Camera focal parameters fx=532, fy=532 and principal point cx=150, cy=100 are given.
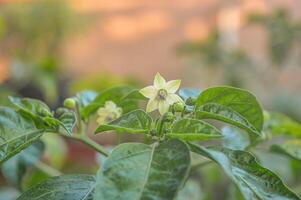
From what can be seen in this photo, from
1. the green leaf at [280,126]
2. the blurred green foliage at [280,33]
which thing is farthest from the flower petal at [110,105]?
the blurred green foliage at [280,33]

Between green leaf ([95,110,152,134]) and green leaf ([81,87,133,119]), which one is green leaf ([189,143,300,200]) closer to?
green leaf ([95,110,152,134])

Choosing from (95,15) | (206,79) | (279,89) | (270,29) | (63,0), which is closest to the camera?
(270,29)

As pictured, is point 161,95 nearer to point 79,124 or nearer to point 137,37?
Answer: point 79,124

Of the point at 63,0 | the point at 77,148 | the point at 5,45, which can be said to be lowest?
the point at 77,148

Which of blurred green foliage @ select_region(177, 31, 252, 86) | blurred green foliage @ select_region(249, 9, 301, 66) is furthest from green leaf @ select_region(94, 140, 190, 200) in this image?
blurred green foliage @ select_region(177, 31, 252, 86)

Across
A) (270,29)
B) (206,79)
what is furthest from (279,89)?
(270,29)

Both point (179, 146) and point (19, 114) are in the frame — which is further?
point (19, 114)

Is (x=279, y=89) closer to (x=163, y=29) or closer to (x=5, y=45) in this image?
(x=163, y=29)
